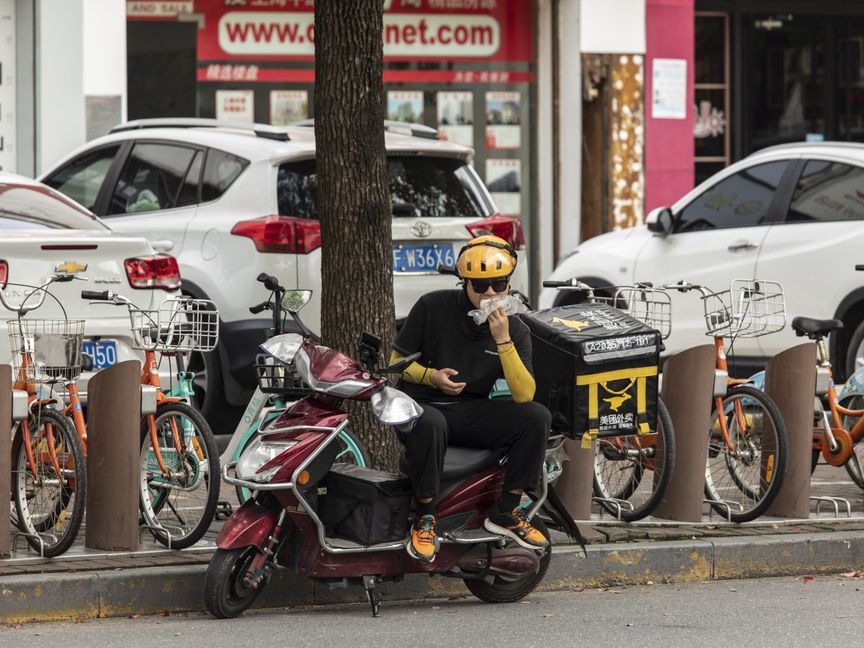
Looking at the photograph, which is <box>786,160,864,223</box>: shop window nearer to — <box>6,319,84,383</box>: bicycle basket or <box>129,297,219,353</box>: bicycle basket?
<box>129,297,219,353</box>: bicycle basket

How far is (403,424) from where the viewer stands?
6414mm

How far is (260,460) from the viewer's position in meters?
6.50

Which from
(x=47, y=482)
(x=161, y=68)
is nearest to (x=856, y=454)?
(x=47, y=482)

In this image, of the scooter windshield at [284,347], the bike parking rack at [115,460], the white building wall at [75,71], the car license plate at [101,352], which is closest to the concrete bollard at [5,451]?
the bike parking rack at [115,460]

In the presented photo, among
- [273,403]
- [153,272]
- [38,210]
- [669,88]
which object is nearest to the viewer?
[273,403]

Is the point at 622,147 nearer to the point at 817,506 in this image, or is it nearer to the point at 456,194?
the point at 456,194

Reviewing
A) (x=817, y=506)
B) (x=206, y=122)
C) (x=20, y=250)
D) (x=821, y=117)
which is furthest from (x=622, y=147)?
(x=20, y=250)

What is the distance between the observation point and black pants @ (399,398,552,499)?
21.5ft

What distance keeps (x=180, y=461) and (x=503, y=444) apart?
153 centimetres

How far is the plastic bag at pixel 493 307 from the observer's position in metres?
6.68

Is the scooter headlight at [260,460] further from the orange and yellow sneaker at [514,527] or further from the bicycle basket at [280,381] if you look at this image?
the orange and yellow sneaker at [514,527]

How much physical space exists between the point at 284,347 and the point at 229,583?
0.95 metres

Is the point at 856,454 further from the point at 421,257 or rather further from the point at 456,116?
the point at 456,116

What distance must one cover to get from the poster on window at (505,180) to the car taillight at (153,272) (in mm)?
8171
